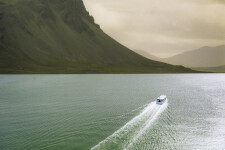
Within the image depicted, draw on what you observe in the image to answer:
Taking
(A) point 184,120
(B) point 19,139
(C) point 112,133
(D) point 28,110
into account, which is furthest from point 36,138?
(A) point 184,120

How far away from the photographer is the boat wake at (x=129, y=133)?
3334 cm

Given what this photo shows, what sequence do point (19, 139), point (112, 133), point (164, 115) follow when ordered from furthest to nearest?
point (164, 115) → point (112, 133) → point (19, 139)

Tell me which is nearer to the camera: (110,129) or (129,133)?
(129,133)

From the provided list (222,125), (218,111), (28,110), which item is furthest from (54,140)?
(218,111)

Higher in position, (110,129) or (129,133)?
(110,129)

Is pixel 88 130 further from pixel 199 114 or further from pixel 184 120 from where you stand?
pixel 199 114

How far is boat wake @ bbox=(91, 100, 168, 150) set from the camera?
33.3 meters

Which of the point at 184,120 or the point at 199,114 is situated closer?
the point at 184,120

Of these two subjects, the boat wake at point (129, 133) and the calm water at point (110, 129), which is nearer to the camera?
the boat wake at point (129, 133)

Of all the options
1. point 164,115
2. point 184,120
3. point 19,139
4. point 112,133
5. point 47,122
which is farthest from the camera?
point 164,115

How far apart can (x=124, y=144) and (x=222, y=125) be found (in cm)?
2323

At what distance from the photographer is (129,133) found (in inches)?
1570

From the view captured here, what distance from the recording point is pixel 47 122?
47031mm

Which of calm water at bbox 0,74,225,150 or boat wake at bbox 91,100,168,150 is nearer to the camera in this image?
boat wake at bbox 91,100,168,150
